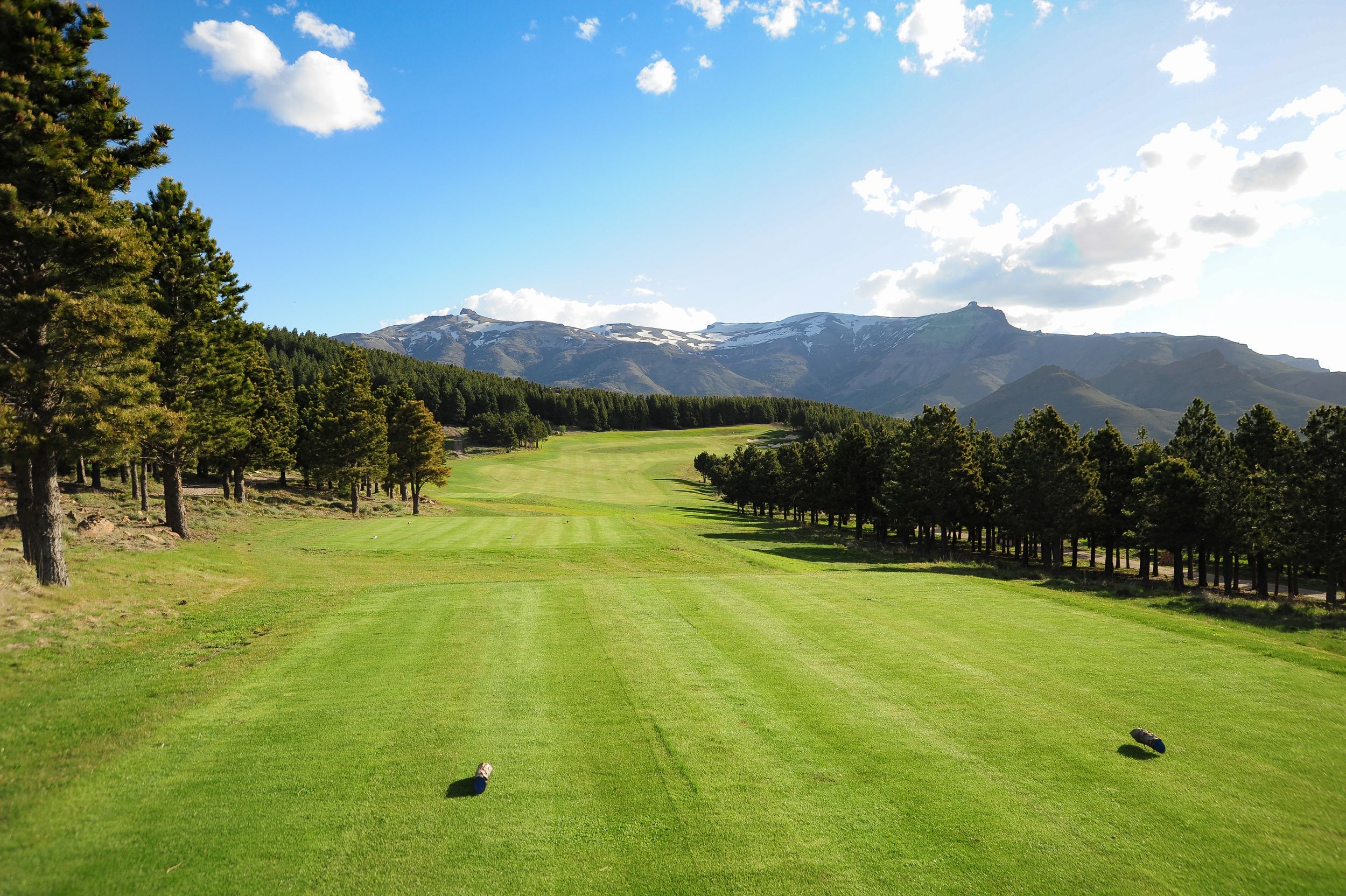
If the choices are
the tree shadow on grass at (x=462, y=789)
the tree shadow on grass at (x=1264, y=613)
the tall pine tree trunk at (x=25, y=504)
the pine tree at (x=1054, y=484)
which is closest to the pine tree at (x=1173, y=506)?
the pine tree at (x=1054, y=484)

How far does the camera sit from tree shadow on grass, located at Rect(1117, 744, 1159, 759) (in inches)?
350

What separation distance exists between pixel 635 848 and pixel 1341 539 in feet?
152

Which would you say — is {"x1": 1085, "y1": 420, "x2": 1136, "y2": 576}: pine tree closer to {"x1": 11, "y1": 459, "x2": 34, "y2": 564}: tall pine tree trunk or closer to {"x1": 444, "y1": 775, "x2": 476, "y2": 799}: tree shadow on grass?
{"x1": 444, "y1": 775, "x2": 476, "y2": 799}: tree shadow on grass

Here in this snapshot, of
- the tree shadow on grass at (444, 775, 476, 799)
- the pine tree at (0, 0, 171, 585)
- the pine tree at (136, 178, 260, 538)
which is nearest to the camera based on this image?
the tree shadow on grass at (444, 775, 476, 799)

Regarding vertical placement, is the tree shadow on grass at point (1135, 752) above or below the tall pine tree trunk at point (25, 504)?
below

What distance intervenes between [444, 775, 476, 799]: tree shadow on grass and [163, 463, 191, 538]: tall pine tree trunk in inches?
1171

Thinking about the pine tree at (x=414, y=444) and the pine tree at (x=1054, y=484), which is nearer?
the pine tree at (x=1054, y=484)

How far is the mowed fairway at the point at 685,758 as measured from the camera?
6.53 m

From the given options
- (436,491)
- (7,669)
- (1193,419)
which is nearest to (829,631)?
(7,669)

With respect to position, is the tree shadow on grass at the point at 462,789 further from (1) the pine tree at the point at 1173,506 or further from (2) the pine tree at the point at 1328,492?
(1) the pine tree at the point at 1173,506

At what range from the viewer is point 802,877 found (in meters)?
6.41

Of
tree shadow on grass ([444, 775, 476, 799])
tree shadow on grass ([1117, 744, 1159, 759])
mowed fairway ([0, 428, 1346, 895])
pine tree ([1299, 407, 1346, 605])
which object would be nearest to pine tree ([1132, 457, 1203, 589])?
pine tree ([1299, 407, 1346, 605])

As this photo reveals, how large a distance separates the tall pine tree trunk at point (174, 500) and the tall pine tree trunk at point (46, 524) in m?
13.2

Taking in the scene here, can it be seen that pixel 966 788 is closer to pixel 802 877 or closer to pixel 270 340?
pixel 802 877
